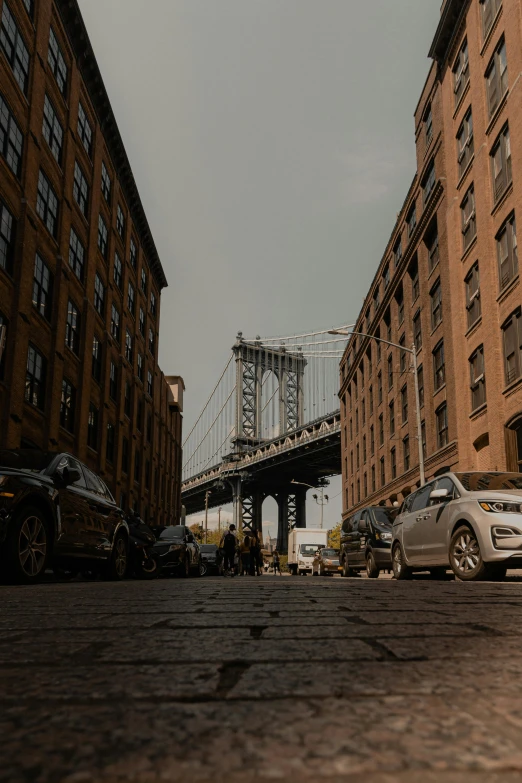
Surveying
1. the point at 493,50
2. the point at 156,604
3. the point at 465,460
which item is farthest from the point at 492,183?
the point at 156,604

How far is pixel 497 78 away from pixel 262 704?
2841 centimetres

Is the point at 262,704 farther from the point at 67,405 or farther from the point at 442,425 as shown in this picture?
the point at 442,425

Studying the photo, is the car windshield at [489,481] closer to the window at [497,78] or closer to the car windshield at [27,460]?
the car windshield at [27,460]

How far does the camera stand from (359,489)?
55.7 m

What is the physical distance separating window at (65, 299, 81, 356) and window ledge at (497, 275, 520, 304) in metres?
16.0

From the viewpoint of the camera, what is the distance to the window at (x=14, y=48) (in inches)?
831

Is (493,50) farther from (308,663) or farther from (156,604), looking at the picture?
(308,663)

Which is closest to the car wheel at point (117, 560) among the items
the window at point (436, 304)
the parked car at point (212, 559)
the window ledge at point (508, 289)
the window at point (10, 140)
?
the window at point (10, 140)

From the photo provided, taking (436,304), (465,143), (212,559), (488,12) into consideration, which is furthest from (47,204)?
(436,304)

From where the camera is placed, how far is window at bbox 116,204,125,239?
123 feet

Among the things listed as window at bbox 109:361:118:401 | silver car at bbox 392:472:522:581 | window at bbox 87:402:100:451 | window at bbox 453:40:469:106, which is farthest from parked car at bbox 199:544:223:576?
window at bbox 453:40:469:106

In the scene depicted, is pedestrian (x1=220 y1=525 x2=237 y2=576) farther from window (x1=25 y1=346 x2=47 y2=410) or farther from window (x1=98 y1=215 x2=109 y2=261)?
window (x1=98 y1=215 x2=109 y2=261)

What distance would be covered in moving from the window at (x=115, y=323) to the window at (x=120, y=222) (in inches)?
178

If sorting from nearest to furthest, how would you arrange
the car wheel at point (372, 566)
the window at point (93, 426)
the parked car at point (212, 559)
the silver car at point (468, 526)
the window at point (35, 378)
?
1. the silver car at point (468, 526)
2. the car wheel at point (372, 566)
3. the window at point (35, 378)
4. the parked car at point (212, 559)
5. the window at point (93, 426)
